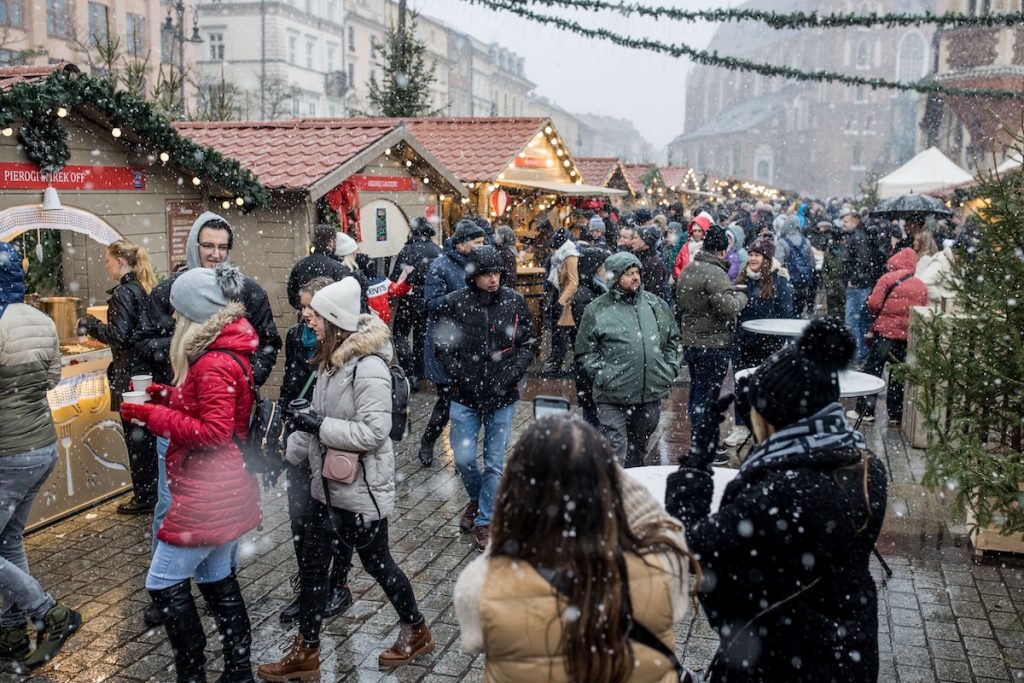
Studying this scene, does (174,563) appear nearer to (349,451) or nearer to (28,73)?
(349,451)

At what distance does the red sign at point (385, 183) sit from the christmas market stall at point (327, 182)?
0.01 meters

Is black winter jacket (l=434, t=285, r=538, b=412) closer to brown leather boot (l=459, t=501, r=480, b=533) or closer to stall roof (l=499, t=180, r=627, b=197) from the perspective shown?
brown leather boot (l=459, t=501, r=480, b=533)

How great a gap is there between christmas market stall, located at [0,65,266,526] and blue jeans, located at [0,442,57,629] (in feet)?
5.28

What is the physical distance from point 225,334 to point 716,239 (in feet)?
16.1

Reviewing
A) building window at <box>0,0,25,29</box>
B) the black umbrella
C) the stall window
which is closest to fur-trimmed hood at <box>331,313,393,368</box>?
the black umbrella

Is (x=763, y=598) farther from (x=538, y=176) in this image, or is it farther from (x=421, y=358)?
(x=538, y=176)

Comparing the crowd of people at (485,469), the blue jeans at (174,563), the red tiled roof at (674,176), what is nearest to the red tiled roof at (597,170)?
the red tiled roof at (674,176)

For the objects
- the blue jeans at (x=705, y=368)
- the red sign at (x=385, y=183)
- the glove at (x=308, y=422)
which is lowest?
the blue jeans at (x=705, y=368)

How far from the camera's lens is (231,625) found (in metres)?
3.95

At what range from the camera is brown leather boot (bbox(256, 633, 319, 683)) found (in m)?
4.23

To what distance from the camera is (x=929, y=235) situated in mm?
9438

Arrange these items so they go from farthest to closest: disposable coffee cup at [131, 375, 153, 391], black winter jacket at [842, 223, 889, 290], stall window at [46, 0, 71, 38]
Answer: stall window at [46, 0, 71, 38]
black winter jacket at [842, 223, 889, 290]
disposable coffee cup at [131, 375, 153, 391]

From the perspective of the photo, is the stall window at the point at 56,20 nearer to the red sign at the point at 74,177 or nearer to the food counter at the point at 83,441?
the red sign at the point at 74,177

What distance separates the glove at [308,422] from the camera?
13.1 feet
